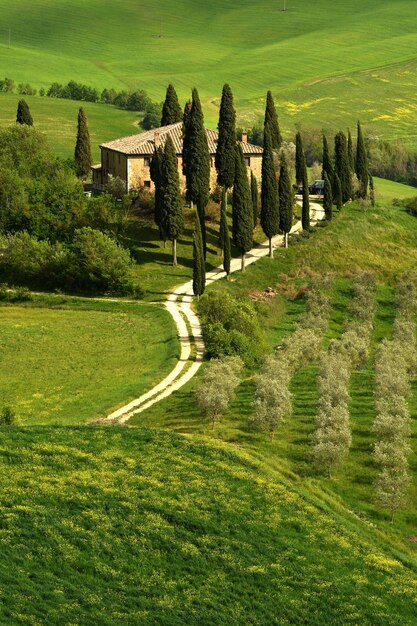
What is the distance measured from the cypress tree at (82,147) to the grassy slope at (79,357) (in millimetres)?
44013

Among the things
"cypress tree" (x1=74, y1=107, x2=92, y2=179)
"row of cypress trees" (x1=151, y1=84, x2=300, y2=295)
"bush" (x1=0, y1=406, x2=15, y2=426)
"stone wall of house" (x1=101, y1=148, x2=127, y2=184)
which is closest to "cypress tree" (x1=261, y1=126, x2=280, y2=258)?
"row of cypress trees" (x1=151, y1=84, x2=300, y2=295)

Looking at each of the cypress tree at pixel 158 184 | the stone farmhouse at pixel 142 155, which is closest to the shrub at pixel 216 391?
the cypress tree at pixel 158 184

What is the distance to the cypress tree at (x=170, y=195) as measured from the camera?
329ft

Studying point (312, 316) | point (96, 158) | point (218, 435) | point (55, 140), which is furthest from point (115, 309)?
point (55, 140)

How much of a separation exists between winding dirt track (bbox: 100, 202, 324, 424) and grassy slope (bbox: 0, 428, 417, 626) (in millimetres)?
9281

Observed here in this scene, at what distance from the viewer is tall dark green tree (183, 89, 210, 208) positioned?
104 meters

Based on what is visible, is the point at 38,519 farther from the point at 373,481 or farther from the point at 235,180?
the point at 235,180

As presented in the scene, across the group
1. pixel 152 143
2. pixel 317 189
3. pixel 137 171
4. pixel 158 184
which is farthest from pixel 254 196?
pixel 317 189

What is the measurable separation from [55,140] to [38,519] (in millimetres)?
147028

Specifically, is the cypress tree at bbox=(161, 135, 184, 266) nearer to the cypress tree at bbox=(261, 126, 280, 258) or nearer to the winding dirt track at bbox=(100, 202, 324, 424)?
the winding dirt track at bbox=(100, 202, 324, 424)

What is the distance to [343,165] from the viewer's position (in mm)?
126438

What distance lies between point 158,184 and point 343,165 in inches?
1293

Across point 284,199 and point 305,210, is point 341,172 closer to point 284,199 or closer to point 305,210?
point 305,210

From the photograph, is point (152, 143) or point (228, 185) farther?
point (152, 143)
